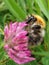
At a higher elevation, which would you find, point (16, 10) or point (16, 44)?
point (16, 10)

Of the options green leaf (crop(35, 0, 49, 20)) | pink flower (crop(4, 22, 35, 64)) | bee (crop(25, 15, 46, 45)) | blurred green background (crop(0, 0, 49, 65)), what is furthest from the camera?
green leaf (crop(35, 0, 49, 20))

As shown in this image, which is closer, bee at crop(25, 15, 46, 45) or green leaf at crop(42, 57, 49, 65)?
bee at crop(25, 15, 46, 45)

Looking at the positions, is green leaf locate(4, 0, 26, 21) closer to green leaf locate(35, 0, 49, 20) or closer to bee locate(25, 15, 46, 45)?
green leaf locate(35, 0, 49, 20)

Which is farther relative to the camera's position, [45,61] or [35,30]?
[45,61]

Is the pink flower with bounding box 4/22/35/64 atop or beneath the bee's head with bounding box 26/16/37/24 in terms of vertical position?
beneath

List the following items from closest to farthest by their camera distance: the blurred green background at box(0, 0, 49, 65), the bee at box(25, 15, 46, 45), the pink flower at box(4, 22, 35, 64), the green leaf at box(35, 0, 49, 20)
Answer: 1. the pink flower at box(4, 22, 35, 64)
2. the bee at box(25, 15, 46, 45)
3. the blurred green background at box(0, 0, 49, 65)
4. the green leaf at box(35, 0, 49, 20)

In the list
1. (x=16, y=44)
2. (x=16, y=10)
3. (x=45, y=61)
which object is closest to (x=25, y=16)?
(x=16, y=10)

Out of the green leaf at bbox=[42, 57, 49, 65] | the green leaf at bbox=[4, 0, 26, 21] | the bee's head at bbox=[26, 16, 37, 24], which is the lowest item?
the green leaf at bbox=[42, 57, 49, 65]

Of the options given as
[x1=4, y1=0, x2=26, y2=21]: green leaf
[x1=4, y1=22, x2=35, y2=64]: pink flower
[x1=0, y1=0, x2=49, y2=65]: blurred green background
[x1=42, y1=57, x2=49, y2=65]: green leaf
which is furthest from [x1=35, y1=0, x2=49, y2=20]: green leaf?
[x1=4, y1=22, x2=35, y2=64]: pink flower

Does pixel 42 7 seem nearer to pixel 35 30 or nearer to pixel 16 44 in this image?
pixel 35 30

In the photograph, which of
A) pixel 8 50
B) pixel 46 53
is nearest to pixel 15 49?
pixel 8 50
